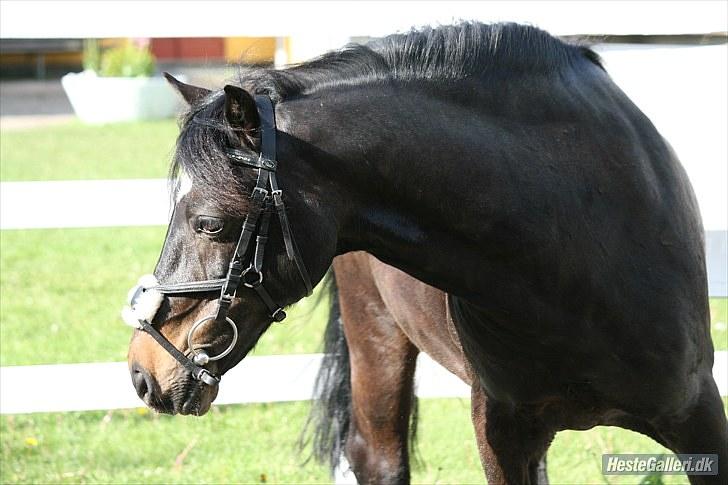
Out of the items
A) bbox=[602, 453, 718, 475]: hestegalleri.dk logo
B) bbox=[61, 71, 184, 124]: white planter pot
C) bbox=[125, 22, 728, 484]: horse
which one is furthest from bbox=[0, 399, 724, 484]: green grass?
bbox=[61, 71, 184, 124]: white planter pot

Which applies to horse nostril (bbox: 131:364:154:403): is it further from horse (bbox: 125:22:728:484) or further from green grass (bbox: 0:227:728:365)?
green grass (bbox: 0:227:728:365)

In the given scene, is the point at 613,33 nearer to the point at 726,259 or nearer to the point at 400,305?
the point at 726,259

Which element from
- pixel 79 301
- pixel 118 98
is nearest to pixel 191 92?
pixel 79 301

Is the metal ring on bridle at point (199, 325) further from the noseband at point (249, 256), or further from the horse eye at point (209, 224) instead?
the horse eye at point (209, 224)

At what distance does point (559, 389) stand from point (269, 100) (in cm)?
106

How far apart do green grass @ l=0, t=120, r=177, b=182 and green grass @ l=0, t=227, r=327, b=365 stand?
1.35m

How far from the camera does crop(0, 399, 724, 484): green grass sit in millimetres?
4293

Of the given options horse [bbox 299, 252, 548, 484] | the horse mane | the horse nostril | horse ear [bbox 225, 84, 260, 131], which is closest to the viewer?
horse ear [bbox 225, 84, 260, 131]

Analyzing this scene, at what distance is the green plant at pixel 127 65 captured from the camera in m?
15.6

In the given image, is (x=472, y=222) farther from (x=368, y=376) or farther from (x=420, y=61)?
(x=368, y=376)

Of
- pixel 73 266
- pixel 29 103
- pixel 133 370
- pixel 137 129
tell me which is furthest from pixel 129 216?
pixel 29 103

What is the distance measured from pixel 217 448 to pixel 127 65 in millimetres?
11861

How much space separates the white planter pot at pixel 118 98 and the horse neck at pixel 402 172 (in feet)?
42.9

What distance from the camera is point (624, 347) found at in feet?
8.61
